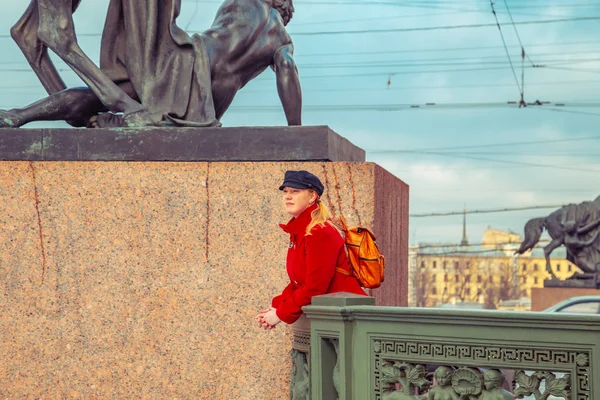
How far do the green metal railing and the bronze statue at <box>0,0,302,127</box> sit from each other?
90.7 inches

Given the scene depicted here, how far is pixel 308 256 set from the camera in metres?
4.52

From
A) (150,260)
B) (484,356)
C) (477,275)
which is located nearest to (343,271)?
(484,356)

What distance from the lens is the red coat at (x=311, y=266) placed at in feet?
14.8

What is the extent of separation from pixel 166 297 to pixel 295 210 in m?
1.60

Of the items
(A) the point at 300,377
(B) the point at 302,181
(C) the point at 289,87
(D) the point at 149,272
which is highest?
(C) the point at 289,87

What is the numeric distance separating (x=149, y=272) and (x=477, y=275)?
8139 cm

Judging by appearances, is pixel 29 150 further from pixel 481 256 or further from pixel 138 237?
pixel 481 256

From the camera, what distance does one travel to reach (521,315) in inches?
154

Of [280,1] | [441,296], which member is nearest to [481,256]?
[441,296]

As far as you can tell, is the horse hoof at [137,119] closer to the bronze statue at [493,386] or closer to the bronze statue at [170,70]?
the bronze statue at [170,70]

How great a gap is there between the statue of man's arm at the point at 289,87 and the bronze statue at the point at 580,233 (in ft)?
67.8

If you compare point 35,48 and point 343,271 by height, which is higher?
point 35,48

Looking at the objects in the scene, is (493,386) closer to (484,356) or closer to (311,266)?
(484,356)

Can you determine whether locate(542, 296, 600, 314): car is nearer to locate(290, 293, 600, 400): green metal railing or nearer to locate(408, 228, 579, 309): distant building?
locate(290, 293, 600, 400): green metal railing
